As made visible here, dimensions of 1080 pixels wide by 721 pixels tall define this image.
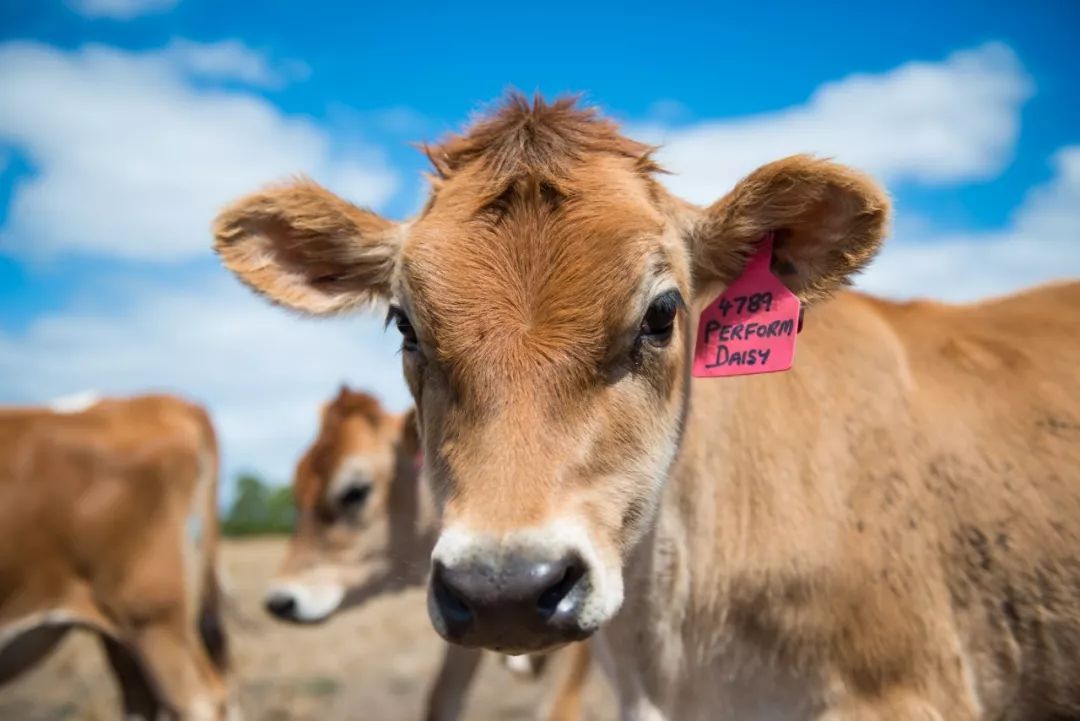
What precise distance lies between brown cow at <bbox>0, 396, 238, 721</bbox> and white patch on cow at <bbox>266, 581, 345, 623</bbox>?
58 cm

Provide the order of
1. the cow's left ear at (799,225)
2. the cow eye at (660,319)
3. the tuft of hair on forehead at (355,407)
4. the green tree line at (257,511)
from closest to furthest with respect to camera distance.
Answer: the cow eye at (660,319), the cow's left ear at (799,225), the tuft of hair on forehead at (355,407), the green tree line at (257,511)

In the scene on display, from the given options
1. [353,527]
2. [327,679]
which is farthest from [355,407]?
[327,679]

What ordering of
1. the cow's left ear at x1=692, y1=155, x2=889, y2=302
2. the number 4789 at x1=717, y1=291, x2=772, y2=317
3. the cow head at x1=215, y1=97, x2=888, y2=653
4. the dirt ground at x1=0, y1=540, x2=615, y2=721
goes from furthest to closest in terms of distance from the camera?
the dirt ground at x1=0, y1=540, x2=615, y2=721 → the number 4789 at x1=717, y1=291, x2=772, y2=317 → the cow's left ear at x1=692, y1=155, x2=889, y2=302 → the cow head at x1=215, y1=97, x2=888, y2=653

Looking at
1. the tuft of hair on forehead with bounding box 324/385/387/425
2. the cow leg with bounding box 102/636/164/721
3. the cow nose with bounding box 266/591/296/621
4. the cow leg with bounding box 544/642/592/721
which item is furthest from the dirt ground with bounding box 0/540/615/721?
the tuft of hair on forehead with bounding box 324/385/387/425

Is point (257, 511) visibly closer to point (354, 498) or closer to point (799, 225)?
point (354, 498)

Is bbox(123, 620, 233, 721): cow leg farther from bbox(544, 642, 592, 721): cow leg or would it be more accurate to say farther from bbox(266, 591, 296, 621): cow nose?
bbox(544, 642, 592, 721): cow leg

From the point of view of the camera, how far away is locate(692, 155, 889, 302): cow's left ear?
308 centimetres

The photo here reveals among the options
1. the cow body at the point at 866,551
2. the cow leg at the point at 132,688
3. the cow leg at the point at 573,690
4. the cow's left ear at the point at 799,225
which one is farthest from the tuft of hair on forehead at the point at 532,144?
the cow leg at the point at 132,688

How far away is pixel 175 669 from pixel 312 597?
1.22 m

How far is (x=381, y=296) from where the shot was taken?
3641 millimetres

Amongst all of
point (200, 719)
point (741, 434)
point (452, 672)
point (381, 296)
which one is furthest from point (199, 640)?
point (741, 434)

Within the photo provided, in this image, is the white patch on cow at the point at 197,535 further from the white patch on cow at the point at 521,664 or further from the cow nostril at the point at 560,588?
the cow nostril at the point at 560,588

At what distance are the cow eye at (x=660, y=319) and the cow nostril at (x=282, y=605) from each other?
18.5ft

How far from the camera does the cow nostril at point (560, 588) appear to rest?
87.7 inches
